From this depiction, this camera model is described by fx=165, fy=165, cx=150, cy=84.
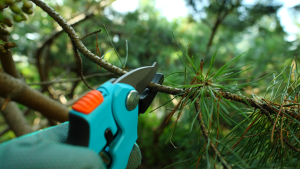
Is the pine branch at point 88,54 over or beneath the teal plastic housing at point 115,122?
over

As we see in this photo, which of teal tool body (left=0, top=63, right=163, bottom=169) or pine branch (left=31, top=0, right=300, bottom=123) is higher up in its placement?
pine branch (left=31, top=0, right=300, bottom=123)

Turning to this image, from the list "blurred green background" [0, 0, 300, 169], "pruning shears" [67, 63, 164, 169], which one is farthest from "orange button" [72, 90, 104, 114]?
"blurred green background" [0, 0, 300, 169]

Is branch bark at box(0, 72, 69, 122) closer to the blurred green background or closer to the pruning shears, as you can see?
the pruning shears

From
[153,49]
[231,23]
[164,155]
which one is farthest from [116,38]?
[164,155]

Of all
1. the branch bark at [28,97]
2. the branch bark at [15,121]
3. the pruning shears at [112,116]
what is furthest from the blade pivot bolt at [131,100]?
the branch bark at [15,121]

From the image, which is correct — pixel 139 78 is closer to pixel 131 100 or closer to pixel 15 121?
pixel 131 100

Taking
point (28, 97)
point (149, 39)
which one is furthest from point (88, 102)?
point (149, 39)

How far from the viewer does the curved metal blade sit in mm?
372

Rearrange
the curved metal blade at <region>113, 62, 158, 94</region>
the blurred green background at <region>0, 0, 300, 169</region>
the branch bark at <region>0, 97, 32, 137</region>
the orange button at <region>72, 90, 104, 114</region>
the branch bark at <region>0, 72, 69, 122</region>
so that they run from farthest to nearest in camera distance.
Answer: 1. the blurred green background at <region>0, 0, 300, 169</region>
2. the branch bark at <region>0, 97, 32, 137</region>
3. the branch bark at <region>0, 72, 69, 122</region>
4. the curved metal blade at <region>113, 62, 158, 94</region>
5. the orange button at <region>72, 90, 104, 114</region>

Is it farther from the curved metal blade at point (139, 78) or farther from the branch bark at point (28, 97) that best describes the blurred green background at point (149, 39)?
the curved metal blade at point (139, 78)

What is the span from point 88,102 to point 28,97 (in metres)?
0.56

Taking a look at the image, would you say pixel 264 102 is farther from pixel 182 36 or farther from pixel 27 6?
pixel 182 36

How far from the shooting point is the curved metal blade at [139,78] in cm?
37

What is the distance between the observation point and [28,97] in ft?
2.22
